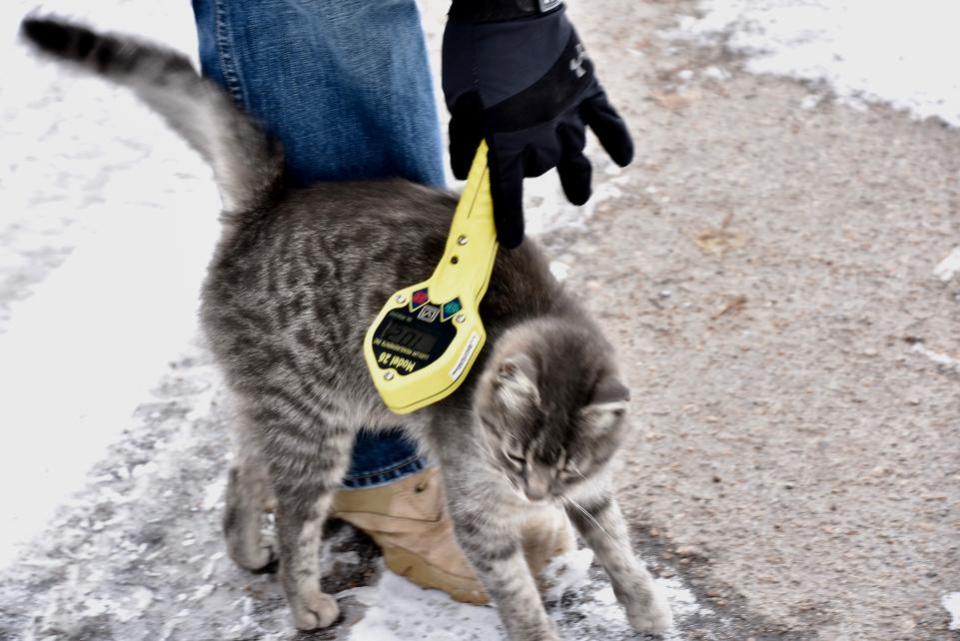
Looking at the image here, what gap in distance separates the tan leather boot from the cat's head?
0.29 meters

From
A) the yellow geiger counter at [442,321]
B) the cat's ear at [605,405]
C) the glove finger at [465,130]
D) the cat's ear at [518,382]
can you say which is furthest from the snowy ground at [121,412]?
the glove finger at [465,130]

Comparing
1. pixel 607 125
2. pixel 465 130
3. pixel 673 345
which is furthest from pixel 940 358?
pixel 465 130

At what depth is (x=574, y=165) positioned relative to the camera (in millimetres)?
2684

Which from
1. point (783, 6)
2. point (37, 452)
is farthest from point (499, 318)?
point (783, 6)

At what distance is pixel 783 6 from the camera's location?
18.4ft

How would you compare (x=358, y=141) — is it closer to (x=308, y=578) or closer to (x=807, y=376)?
(x=308, y=578)

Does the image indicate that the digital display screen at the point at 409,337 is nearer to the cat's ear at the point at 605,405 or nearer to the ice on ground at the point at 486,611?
the cat's ear at the point at 605,405

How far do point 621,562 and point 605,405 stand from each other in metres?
0.52

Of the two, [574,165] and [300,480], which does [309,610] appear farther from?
[574,165]

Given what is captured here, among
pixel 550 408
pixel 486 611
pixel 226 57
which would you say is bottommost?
pixel 486 611

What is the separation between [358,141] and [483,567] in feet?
4.19

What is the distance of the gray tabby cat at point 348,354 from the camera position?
9.07 ft

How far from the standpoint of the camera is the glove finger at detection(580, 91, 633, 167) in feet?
8.86

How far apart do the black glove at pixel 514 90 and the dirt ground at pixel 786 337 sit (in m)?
1.18
